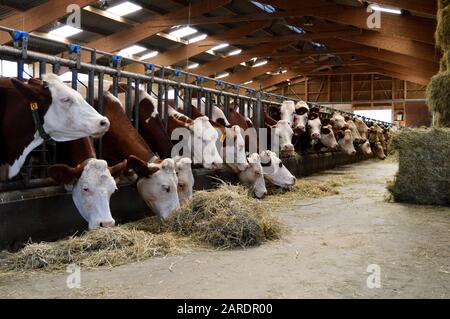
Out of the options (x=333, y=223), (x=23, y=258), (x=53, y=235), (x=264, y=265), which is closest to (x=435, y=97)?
(x=333, y=223)

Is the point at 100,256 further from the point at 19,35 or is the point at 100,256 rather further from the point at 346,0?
the point at 346,0

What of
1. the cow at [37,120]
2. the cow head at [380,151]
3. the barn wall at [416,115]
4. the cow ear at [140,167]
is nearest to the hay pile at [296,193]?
the cow ear at [140,167]

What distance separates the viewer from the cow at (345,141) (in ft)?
50.1

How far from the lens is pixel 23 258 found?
3639mm

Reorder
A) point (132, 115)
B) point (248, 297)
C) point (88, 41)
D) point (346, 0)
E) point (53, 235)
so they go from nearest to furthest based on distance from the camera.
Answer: point (248, 297) → point (53, 235) → point (132, 115) → point (346, 0) → point (88, 41)

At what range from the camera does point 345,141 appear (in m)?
15.3

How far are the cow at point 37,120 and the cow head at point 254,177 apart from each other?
3757 mm

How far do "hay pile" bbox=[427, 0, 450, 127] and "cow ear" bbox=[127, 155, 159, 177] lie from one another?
570cm

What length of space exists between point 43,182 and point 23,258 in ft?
3.91

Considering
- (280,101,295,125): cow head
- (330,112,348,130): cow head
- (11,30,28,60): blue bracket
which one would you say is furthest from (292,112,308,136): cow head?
(11,30,28,60): blue bracket

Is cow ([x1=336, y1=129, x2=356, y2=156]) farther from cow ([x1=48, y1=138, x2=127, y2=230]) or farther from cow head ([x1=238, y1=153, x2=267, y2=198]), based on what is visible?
cow ([x1=48, y1=138, x2=127, y2=230])

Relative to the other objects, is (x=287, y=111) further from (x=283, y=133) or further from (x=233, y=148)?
(x=233, y=148)

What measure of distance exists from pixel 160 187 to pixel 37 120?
59.7 inches

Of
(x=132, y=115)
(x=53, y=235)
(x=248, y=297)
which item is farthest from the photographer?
(x=132, y=115)
